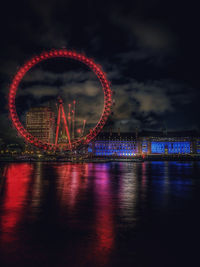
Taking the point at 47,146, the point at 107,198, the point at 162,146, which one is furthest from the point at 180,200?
the point at 162,146

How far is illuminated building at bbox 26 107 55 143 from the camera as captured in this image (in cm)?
19488

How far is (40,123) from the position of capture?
19612 cm

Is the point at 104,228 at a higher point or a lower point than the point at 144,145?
lower

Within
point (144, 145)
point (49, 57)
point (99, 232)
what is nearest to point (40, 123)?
point (144, 145)

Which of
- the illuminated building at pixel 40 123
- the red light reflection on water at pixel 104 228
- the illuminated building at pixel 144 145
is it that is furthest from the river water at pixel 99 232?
the illuminated building at pixel 40 123

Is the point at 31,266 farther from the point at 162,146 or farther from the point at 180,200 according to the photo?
the point at 162,146

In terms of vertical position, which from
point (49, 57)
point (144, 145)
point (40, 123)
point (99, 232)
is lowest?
point (99, 232)

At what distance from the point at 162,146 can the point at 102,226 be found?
150m

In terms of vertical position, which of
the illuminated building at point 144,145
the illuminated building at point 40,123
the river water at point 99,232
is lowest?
the river water at point 99,232

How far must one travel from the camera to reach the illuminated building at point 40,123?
639 feet

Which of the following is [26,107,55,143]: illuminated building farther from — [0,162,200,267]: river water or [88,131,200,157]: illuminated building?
[0,162,200,267]: river water

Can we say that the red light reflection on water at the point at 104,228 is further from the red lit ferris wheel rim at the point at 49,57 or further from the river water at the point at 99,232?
the red lit ferris wheel rim at the point at 49,57

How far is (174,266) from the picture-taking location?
208 inches

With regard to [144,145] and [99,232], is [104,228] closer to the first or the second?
[99,232]
